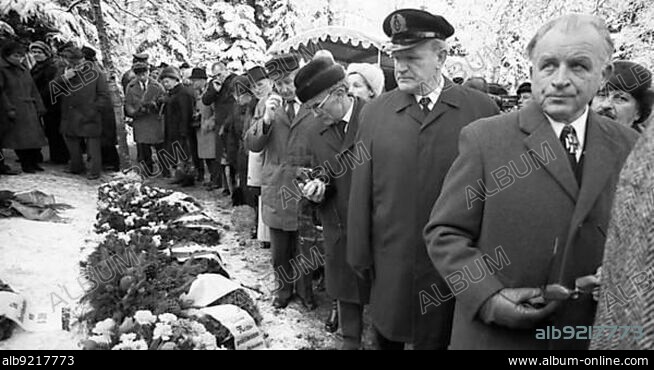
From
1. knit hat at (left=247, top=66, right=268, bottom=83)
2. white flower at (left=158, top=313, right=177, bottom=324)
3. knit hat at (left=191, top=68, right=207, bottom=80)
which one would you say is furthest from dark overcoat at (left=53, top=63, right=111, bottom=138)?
white flower at (left=158, top=313, right=177, bottom=324)

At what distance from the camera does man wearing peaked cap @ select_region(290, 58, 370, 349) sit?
144 inches

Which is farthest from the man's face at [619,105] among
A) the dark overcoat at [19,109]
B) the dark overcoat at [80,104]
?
the dark overcoat at [19,109]

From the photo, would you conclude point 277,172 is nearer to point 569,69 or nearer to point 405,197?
point 405,197

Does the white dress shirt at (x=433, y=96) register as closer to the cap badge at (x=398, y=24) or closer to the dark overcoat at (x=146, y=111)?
the cap badge at (x=398, y=24)

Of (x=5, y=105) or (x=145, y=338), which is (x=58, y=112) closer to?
(x=5, y=105)

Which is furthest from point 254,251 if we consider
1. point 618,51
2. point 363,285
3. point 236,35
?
point 236,35

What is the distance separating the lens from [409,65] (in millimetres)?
2797

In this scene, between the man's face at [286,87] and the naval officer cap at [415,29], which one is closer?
the naval officer cap at [415,29]

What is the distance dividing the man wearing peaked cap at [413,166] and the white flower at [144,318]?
1594 millimetres

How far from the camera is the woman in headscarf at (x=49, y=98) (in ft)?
31.0

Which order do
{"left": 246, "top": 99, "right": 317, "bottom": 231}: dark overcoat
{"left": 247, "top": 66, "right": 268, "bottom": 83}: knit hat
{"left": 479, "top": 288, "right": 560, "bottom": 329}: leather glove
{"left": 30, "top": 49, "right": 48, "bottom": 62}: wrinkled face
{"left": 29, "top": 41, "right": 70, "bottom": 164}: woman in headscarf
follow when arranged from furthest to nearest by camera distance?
1. {"left": 30, "top": 49, "right": 48, "bottom": 62}: wrinkled face
2. {"left": 29, "top": 41, "right": 70, "bottom": 164}: woman in headscarf
3. {"left": 247, "top": 66, "right": 268, "bottom": 83}: knit hat
4. {"left": 246, "top": 99, "right": 317, "bottom": 231}: dark overcoat
5. {"left": 479, "top": 288, "right": 560, "bottom": 329}: leather glove

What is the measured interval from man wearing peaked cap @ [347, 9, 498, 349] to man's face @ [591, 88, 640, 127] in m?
1.03

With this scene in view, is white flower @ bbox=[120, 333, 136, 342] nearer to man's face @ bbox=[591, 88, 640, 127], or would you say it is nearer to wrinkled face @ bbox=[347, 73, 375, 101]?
wrinkled face @ bbox=[347, 73, 375, 101]

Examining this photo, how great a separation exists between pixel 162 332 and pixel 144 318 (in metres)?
0.26
